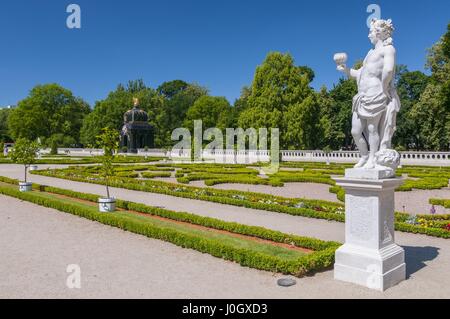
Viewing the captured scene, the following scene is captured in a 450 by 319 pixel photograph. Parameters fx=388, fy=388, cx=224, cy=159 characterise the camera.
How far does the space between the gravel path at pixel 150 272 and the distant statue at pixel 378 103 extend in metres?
2.13

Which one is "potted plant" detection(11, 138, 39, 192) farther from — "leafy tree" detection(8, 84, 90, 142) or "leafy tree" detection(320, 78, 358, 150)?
"leafy tree" detection(8, 84, 90, 142)

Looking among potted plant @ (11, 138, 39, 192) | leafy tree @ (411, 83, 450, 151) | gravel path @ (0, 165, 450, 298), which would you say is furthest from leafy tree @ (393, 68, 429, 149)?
gravel path @ (0, 165, 450, 298)

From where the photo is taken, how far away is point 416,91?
5753 cm

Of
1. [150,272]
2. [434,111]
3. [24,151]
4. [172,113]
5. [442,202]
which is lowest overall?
[150,272]

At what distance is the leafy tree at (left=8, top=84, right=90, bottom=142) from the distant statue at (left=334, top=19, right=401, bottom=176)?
79232 millimetres

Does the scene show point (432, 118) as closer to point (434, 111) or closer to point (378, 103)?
point (434, 111)

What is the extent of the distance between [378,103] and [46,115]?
81.7m

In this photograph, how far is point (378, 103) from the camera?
6793 millimetres

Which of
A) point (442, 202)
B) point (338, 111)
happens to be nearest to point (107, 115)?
point (338, 111)

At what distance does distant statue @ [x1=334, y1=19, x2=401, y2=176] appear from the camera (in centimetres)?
678

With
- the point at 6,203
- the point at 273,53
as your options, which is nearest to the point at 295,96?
the point at 273,53

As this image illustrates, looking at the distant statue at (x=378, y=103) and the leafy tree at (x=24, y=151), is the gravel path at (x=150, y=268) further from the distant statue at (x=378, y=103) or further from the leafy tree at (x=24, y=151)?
the leafy tree at (x=24, y=151)
